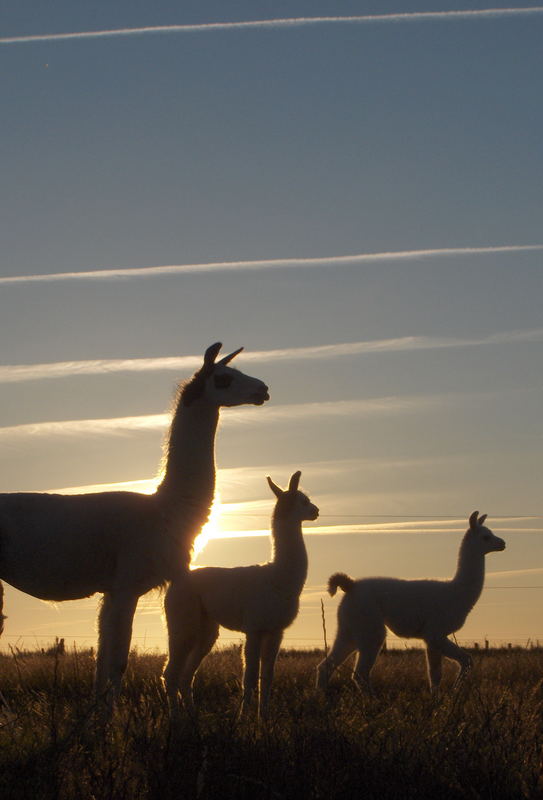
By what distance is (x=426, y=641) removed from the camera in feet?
42.2

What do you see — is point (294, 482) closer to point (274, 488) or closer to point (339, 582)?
point (274, 488)

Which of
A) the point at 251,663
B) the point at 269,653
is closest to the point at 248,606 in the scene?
the point at 269,653

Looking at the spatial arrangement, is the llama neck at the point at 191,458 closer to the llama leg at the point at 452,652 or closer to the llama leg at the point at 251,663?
the llama leg at the point at 251,663

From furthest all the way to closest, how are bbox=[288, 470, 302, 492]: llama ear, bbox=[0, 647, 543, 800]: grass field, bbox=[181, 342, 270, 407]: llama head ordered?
bbox=[288, 470, 302, 492]: llama ear → bbox=[181, 342, 270, 407]: llama head → bbox=[0, 647, 543, 800]: grass field

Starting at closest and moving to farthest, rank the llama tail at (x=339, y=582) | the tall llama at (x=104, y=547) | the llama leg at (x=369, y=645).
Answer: the tall llama at (x=104, y=547)
the llama leg at (x=369, y=645)
the llama tail at (x=339, y=582)

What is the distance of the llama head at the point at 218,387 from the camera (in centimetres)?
911

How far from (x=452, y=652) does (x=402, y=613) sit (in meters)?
0.79

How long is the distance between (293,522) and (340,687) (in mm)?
3192

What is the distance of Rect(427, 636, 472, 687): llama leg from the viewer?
12.3m

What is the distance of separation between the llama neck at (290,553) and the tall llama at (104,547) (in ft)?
5.19

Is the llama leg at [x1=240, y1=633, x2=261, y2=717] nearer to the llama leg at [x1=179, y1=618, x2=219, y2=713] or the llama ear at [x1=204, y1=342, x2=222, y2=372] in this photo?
the llama leg at [x1=179, y1=618, x2=219, y2=713]

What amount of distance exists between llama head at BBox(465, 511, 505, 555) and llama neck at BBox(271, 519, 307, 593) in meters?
4.30

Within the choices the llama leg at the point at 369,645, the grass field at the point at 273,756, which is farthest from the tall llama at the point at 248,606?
the llama leg at the point at 369,645

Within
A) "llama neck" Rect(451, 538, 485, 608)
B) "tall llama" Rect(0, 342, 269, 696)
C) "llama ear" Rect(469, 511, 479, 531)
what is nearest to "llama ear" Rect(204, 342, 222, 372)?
"tall llama" Rect(0, 342, 269, 696)
